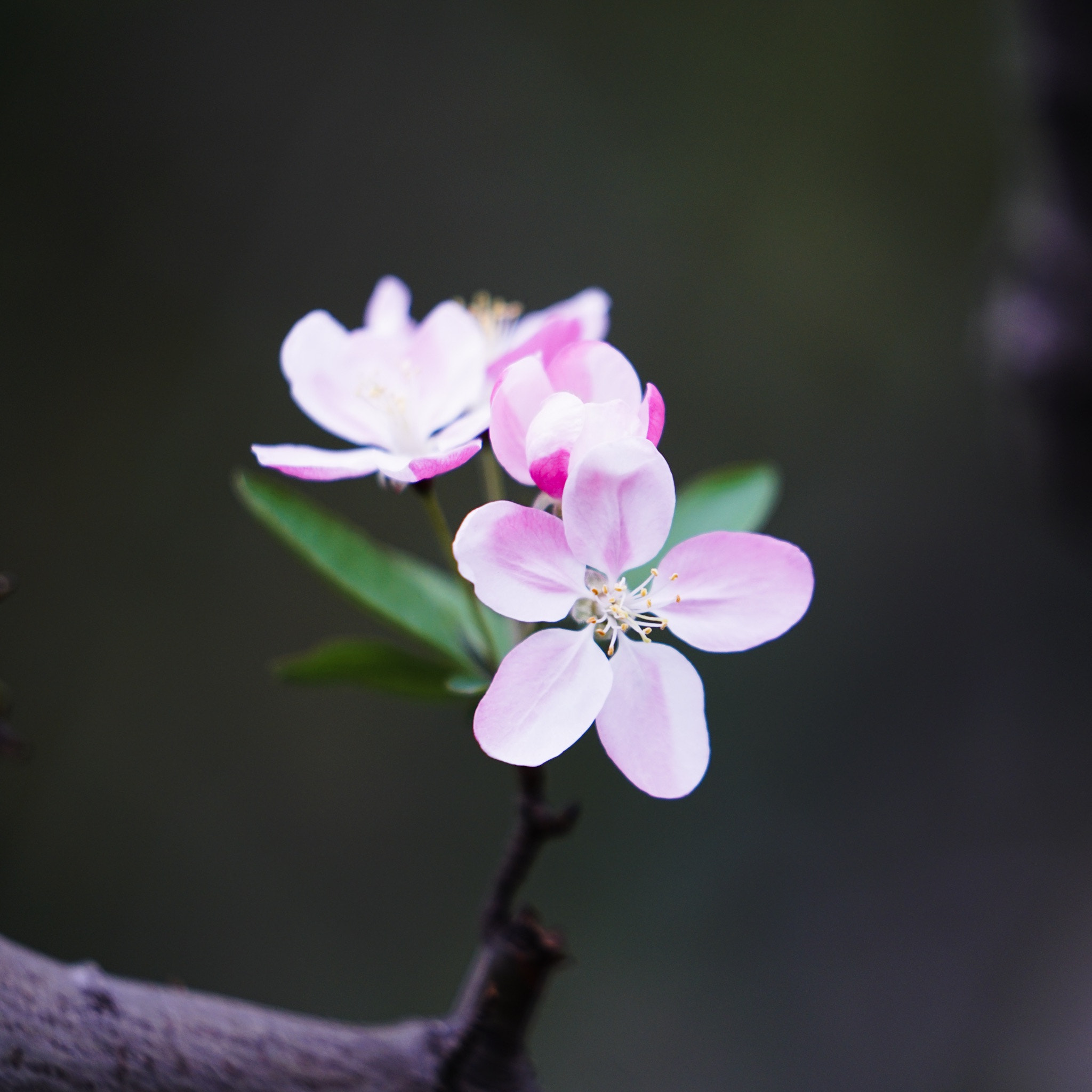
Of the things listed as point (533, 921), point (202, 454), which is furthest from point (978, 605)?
point (533, 921)

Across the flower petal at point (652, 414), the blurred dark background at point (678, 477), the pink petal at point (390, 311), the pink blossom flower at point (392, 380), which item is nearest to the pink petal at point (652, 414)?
the flower petal at point (652, 414)

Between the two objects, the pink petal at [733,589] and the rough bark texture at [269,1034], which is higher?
the pink petal at [733,589]

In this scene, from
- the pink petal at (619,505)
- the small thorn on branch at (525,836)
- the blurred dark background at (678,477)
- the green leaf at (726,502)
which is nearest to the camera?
the pink petal at (619,505)

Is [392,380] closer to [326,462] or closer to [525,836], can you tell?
[326,462]

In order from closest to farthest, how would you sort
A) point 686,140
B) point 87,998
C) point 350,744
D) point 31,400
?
point 87,998, point 31,400, point 350,744, point 686,140

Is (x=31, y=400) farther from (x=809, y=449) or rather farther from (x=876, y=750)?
(x=876, y=750)

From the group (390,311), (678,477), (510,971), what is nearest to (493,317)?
(390,311)

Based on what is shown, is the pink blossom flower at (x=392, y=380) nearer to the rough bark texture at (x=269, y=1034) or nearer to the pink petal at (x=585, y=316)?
the pink petal at (x=585, y=316)
